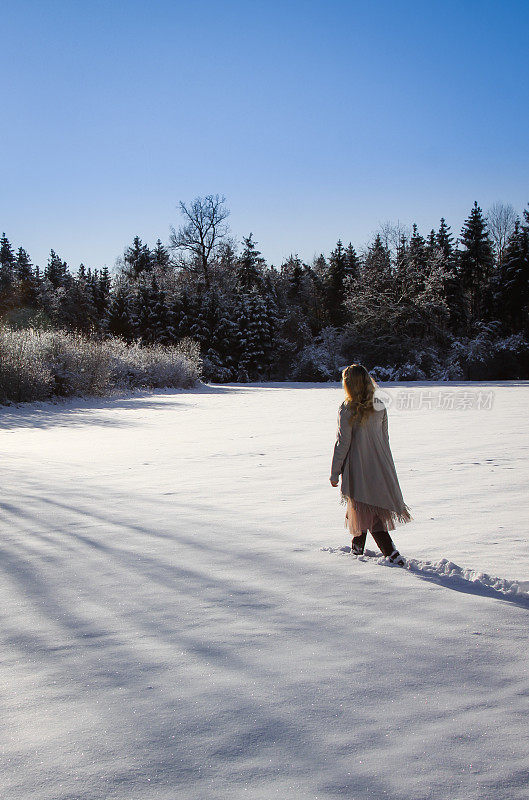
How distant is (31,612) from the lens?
123 inches

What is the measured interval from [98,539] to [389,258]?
37392 millimetres

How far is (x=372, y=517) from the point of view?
3.93 meters

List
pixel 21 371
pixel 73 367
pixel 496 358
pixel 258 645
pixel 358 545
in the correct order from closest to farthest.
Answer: pixel 258 645 → pixel 358 545 → pixel 21 371 → pixel 73 367 → pixel 496 358

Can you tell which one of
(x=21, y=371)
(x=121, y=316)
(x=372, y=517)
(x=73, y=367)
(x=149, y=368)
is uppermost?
(x=121, y=316)

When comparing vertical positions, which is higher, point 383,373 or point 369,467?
point 383,373

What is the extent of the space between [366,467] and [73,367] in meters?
16.2

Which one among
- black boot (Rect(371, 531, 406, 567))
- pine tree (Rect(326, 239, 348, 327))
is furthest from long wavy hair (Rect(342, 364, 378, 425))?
pine tree (Rect(326, 239, 348, 327))

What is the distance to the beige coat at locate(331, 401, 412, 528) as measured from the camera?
Result: 391 centimetres

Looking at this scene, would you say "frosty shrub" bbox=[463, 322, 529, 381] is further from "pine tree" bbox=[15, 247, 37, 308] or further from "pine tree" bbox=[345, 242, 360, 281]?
"pine tree" bbox=[15, 247, 37, 308]

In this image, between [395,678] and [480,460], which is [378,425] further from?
[480,460]

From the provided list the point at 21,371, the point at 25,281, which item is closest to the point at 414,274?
the point at 21,371

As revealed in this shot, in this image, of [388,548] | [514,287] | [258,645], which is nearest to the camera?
[258,645]

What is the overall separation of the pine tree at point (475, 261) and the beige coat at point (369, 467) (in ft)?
141

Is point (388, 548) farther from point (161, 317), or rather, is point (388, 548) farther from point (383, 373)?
point (161, 317)
